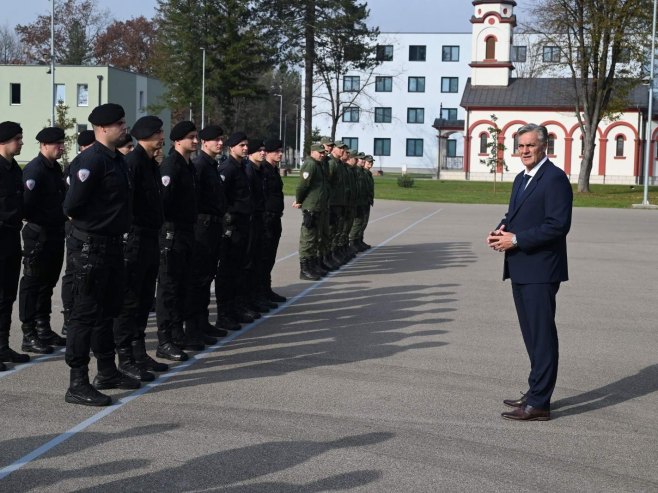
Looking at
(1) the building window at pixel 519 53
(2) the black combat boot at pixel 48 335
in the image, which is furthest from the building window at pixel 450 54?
(2) the black combat boot at pixel 48 335

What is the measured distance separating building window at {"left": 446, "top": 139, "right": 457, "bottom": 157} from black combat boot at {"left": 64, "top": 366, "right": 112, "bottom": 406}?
89740 mm

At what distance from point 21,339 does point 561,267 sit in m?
5.42

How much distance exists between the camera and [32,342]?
9.28 m

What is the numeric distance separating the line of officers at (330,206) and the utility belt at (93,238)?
7.89 metres

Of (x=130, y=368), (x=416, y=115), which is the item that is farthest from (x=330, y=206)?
(x=416, y=115)

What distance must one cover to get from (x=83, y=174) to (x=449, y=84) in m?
98.2

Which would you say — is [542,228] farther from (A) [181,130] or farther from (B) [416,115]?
(B) [416,115]

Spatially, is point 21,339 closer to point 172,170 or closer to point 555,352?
point 172,170

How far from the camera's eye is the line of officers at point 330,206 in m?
15.5

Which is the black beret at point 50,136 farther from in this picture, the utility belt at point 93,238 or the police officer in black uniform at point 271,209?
the police officer in black uniform at point 271,209

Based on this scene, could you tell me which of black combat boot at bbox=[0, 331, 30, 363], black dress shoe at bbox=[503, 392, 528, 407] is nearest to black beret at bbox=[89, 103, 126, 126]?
black combat boot at bbox=[0, 331, 30, 363]

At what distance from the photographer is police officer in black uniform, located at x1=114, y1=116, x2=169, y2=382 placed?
8.16 meters

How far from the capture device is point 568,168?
78.0m

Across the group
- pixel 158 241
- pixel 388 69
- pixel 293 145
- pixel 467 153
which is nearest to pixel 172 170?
pixel 158 241
